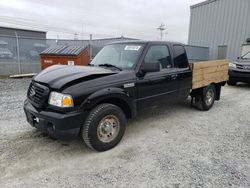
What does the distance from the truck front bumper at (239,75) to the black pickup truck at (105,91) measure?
578cm

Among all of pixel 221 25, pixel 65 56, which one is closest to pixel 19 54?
pixel 65 56

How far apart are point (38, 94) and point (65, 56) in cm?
530

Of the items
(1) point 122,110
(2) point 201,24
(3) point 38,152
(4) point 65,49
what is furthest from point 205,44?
(3) point 38,152

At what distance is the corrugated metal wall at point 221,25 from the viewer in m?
15.4

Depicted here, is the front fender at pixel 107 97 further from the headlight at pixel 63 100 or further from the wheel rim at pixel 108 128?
the wheel rim at pixel 108 128

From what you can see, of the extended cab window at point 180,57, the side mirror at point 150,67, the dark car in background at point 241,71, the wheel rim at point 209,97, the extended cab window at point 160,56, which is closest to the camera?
the side mirror at point 150,67

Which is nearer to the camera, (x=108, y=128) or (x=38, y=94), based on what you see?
(x=38, y=94)

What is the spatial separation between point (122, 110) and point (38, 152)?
1546 millimetres

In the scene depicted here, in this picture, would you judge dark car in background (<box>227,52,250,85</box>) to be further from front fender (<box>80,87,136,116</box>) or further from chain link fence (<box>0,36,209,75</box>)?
front fender (<box>80,87,136,116</box>)

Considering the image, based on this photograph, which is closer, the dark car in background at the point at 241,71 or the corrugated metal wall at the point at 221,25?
the dark car in background at the point at 241,71

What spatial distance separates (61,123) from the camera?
9.55 feet

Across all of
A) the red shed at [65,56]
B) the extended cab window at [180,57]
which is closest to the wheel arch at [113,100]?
the extended cab window at [180,57]

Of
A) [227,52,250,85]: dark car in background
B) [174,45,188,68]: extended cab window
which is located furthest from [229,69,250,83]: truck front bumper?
[174,45,188,68]: extended cab window

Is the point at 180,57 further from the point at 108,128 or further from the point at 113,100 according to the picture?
the point at 108,128
